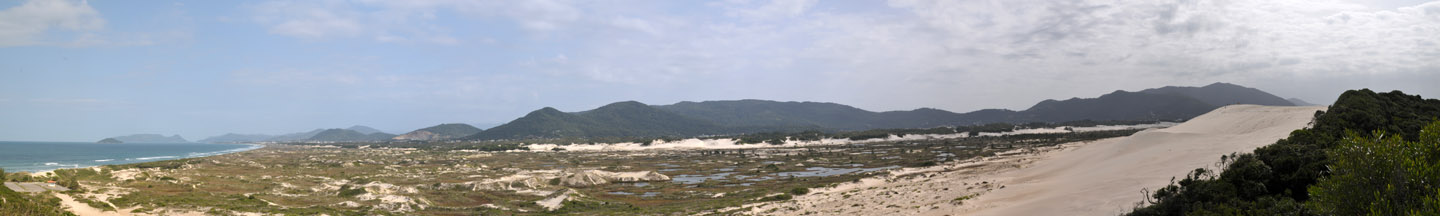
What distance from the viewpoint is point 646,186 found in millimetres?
45031

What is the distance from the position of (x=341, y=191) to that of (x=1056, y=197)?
123ft

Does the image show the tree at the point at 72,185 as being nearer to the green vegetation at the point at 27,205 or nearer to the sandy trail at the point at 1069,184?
the green vegetation at the point at 27,205

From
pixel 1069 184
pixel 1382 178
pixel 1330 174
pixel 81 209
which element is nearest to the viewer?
pixel 1382 178

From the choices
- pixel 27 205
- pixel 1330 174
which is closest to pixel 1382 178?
pixel 1330 174

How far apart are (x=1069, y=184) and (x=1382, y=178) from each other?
62.3 feet

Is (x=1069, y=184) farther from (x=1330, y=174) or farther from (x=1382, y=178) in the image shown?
(x=1382, y=178)

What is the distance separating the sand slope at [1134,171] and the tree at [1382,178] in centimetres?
869

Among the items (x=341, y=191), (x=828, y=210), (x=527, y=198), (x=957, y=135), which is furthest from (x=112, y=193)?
(x=957, y=135)

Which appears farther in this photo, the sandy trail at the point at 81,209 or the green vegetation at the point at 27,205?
the sandy trail at the point at 81,209

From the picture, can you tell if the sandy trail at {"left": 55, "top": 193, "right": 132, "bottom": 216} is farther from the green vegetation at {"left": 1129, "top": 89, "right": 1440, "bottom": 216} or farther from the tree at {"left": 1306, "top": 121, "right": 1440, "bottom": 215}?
the green vegetation at {"left": 1129, "top": 89, "right": 1440, "bottom": 216}

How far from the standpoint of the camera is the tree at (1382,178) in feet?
25.8

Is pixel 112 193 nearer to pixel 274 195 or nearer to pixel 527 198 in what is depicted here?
pixel 274 195

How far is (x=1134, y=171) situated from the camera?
24359 mm

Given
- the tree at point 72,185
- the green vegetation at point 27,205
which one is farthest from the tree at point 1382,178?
the tree at point 72,185
